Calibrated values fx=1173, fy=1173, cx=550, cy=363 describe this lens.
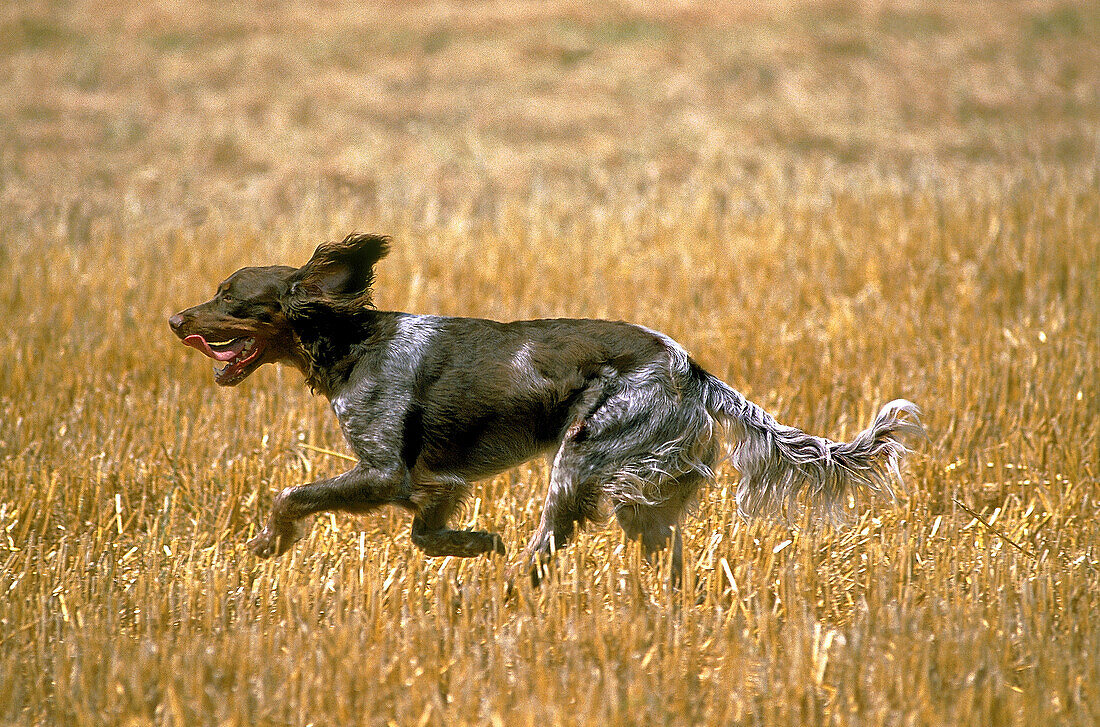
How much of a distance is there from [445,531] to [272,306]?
1.01 meters

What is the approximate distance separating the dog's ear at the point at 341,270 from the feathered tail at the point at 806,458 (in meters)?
1.29

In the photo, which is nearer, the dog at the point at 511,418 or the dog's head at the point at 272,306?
the dog at the point at 511,418

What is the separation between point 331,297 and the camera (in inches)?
165

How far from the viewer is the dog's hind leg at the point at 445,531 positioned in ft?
13.4

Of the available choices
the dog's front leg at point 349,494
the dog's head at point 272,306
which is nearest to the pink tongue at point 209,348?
the dog's head at point 272,306

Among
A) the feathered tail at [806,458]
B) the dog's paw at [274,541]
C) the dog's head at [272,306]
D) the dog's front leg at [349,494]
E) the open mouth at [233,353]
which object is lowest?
the dog's paw at [274,541]

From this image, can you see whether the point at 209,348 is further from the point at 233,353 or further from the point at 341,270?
the point at 341,270

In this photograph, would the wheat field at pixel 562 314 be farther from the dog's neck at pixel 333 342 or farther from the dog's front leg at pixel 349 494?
the dog's neck at pixel 333 342

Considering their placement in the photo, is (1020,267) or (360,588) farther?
(1020,267)

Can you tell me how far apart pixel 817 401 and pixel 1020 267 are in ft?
8.22

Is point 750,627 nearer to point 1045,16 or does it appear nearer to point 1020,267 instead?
point 1020,267

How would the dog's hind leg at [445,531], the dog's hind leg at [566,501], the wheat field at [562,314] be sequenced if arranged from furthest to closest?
the dog's hind leg at [445,531]
the dog's hind leg at [566,501]
the wheat field at [562,314]

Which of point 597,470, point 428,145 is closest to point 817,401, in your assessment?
point 597,470

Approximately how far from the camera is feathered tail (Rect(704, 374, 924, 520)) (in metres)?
3.96
